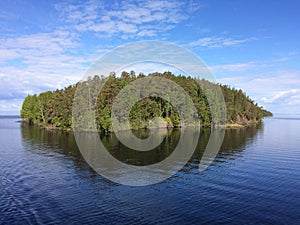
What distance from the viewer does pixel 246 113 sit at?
173 meters

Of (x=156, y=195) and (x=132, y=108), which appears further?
(x=132, y=108)

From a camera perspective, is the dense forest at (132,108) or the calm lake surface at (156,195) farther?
the dense forest at (132,108)

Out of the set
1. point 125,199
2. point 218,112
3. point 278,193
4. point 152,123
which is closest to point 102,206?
point 125,199

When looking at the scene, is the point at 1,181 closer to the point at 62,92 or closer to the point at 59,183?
the point at 59,183

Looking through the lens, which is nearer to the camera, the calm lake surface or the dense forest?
the calm lake surface

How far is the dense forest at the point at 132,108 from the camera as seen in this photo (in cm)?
10162

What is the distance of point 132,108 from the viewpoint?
4456 inches

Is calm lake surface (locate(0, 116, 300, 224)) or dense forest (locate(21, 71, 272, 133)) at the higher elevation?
dense forest (locate(21, 71, 272, 133))

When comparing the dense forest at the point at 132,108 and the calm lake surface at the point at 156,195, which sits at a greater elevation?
the dense forest at the point at 132,108

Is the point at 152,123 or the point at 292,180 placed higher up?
the point at 152,123

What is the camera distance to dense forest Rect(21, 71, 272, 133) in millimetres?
101625

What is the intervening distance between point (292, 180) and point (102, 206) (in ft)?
87.6

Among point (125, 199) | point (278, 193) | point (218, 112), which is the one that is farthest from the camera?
point (218, 112)

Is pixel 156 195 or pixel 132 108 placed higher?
pixel 132 108
